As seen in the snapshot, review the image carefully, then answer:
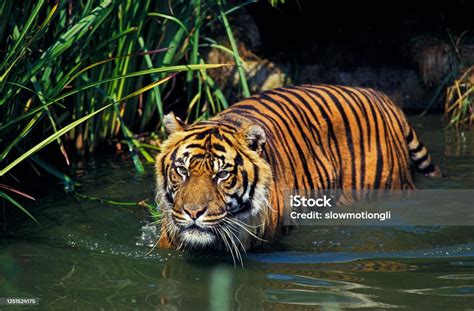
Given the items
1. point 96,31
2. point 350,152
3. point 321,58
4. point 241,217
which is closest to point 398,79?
point 321,58

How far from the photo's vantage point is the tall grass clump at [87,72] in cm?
528

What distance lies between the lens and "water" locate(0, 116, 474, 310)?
14.2 ft

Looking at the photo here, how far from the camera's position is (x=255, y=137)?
484cm

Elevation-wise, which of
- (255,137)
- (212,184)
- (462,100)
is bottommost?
(212,184)

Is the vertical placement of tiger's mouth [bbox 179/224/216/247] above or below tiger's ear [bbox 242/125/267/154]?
below

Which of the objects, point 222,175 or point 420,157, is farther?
point 420,157

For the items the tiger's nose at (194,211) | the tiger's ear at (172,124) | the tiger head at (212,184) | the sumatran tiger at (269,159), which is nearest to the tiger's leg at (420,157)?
the sumatran tiger at (269,159)

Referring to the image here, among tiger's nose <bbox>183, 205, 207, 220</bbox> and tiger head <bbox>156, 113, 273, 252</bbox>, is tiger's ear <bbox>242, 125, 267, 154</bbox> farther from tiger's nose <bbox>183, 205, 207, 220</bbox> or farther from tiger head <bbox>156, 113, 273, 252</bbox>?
tiger's nose <bbox>183, 205, 207, 220</bbox>

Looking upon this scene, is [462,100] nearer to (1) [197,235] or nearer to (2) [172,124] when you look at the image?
(2) [172,124]

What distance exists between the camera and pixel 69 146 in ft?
22.5

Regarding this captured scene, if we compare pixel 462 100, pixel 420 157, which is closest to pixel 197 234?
pixel 420 157

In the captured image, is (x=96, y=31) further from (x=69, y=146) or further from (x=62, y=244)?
(x=62, y=244)

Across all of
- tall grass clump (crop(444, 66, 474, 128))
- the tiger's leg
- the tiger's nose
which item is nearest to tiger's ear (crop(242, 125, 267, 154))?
the tiger's nose

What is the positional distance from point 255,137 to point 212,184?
36cm
